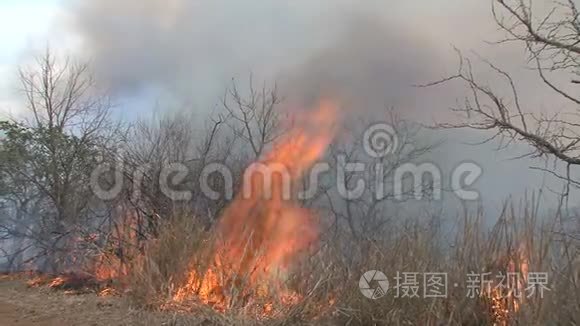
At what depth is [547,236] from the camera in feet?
18.1

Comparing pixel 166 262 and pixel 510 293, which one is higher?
pixel 166 262

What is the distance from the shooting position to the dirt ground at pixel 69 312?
7.70 meters

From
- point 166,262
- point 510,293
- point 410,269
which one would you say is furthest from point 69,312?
point 510,293

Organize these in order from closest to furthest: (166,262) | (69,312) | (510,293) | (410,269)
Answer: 1. (510,293)
2. (410,269)
3. (166,262)
4. (69,312)

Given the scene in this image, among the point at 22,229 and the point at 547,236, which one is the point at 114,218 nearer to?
the point at 22,229

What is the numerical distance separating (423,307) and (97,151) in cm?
1500

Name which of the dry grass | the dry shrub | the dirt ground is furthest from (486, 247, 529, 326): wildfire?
the dry shrub

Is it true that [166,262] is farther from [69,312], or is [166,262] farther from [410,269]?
[410,269]

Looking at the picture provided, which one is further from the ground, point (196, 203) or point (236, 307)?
point (196, 203)

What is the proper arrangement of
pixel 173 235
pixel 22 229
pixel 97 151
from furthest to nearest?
pixel 22 229
pixel 97 151
pixel 173 235

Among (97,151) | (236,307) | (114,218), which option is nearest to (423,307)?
(236,307)

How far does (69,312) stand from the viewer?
9453mm

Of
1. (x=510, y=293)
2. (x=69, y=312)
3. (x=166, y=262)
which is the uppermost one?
(x=166, y=262)

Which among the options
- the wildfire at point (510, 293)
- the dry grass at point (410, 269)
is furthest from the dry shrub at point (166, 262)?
the wildfire at point (510, 293)
